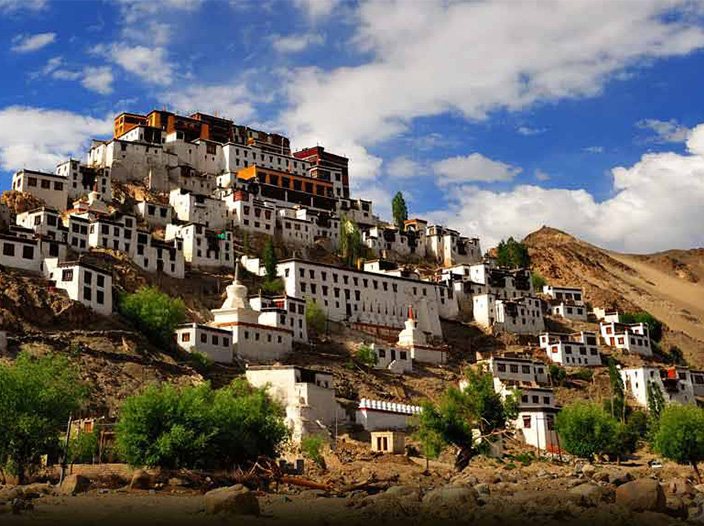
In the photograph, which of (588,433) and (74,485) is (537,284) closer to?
(588,433)

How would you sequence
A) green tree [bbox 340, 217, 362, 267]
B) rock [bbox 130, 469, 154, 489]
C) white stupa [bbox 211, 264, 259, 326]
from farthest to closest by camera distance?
green tree [bbox 340, 217, 362, 267] → white stupa [bbox 211, 264, 259, 326] → rock [bbox 130, 469, 154, 489]

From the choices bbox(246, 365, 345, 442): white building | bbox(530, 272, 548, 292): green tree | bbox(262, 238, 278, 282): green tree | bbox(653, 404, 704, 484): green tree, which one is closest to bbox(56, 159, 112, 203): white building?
bbox(262, 238, 278, 282): green tree

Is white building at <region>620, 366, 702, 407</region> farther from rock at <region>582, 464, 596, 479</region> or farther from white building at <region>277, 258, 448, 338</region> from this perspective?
rock at <region>582, 464, 596, 479</region>

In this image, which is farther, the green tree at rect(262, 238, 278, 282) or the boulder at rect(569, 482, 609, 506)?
the green tree at rect(262, 238, 278, 282)

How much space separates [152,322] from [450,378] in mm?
26492

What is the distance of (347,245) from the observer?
101m

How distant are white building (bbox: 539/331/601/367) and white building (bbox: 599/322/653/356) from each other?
21.3ft

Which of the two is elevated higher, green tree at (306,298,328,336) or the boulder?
green tree at (306,298,328,336)

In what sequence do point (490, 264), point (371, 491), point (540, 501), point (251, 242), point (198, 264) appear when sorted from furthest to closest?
point (490, 264) < point (251, 242) < point (198, 264) < point (371, 491) < point (540, 501)

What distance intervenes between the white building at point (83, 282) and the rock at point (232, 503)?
33318 mm

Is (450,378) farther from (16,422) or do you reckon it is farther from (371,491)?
(16,422)

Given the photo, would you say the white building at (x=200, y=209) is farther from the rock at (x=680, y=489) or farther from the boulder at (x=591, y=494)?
the boulder at (x=591, y=494)

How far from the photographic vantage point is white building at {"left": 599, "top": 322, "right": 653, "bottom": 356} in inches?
3915

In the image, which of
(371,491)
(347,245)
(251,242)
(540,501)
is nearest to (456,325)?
(347,245)
